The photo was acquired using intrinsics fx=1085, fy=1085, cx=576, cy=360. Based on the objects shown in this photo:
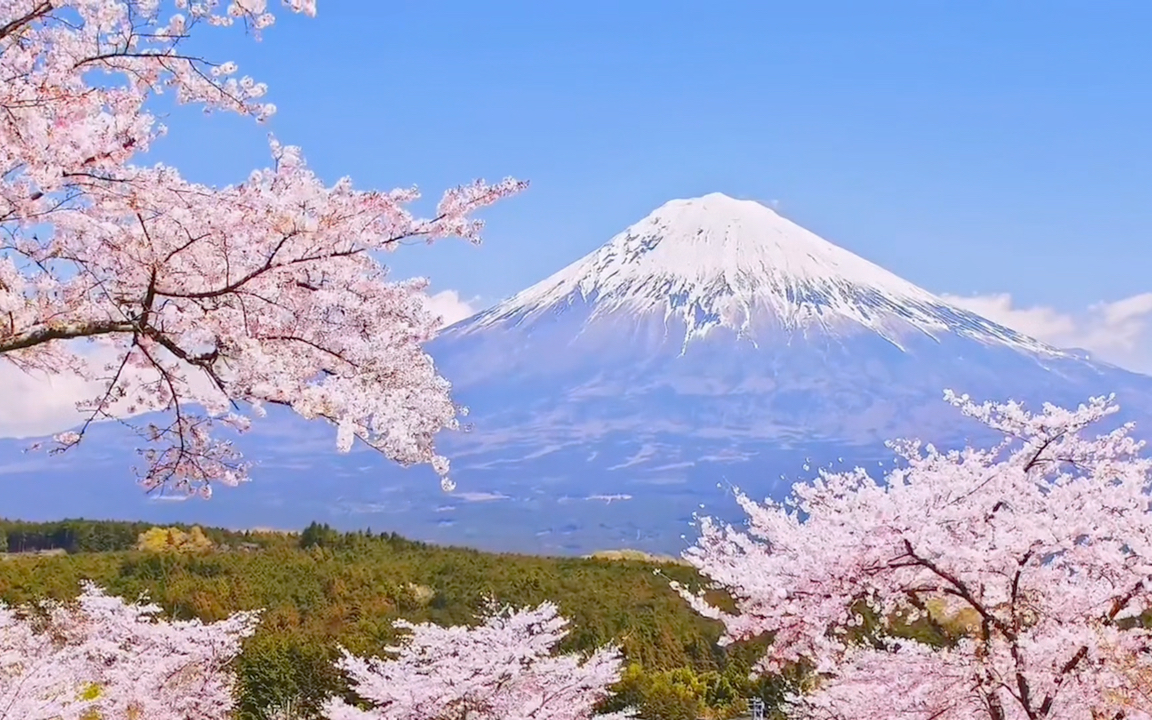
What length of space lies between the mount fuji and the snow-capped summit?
0.22 metres

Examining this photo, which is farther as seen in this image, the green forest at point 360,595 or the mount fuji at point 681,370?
the mount fuji at point 681,370

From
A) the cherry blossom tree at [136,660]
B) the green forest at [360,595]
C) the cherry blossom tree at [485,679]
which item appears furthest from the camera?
the green forest at [360,595]

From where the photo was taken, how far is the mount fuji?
112 m

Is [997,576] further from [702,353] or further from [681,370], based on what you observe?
[702,353]

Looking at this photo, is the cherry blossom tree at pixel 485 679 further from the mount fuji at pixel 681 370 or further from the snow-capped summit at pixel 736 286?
the snow-capped summit at pixel 736 286

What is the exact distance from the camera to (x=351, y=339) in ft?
12.0

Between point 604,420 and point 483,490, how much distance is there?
1562 centimetres

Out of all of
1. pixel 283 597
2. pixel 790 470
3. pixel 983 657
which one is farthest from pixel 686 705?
pixel 790 470

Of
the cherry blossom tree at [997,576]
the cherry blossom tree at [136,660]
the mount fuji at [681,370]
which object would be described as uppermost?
the mount fuji at [681,370]

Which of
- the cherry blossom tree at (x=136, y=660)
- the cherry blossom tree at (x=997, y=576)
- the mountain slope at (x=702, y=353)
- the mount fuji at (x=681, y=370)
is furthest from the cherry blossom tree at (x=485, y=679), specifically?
the mountain slope at (x=702, y=353)

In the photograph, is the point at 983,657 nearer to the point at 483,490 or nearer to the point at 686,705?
the point at 686,705

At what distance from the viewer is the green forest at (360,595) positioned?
2275cm

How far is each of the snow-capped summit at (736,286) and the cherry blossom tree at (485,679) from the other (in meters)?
104

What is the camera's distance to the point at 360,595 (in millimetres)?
35219
